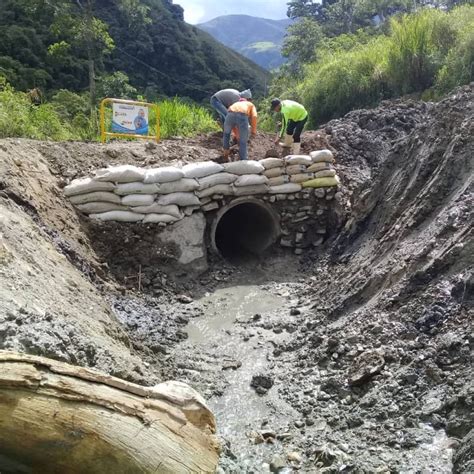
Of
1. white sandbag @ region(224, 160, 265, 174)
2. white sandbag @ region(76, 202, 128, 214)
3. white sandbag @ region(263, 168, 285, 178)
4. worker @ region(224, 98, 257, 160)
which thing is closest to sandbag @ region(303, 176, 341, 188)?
white sandbag @ region(263, 168, 285, 178)

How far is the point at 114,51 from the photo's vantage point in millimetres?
26406

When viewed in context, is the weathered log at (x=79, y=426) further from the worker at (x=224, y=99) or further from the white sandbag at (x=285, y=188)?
the worker at (x=224, y=99)

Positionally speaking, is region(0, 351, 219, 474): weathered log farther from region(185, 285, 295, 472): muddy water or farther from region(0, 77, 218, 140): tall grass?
region(0, 77, 218, 140): tall grass

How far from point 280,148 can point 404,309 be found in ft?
17.7

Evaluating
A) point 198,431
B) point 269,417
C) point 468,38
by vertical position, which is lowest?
point 269,417

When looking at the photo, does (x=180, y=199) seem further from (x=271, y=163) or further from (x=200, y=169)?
(x=271, y=163)

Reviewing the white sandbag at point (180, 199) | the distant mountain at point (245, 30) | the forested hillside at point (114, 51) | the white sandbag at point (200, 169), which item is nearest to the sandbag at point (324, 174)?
the white sandbag at point (200, 169)

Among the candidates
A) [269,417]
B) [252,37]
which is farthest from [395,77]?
[252,37]

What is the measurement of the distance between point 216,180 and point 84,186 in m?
1.94

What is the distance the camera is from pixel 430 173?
25.1 feet

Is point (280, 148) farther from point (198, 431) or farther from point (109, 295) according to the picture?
point (198, 431)

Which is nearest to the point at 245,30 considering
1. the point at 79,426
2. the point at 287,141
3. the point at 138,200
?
the point at 287,141

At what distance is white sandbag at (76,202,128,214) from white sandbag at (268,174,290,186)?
2.42m

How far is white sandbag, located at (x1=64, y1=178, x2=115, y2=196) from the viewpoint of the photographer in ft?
27.3
